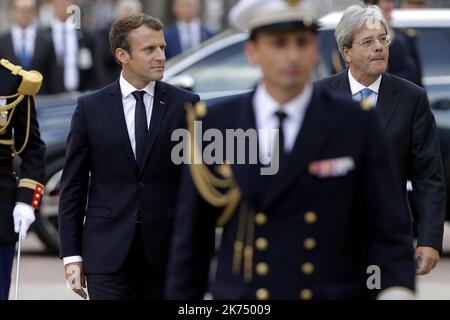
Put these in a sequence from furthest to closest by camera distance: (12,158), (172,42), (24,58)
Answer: (24,58) < (172,42) < (12,158)

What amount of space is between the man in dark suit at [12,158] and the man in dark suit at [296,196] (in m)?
2.70

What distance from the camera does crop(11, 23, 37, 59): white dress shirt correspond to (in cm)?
1538

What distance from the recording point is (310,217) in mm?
4211

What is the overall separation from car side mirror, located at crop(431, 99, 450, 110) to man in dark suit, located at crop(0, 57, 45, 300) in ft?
15.9

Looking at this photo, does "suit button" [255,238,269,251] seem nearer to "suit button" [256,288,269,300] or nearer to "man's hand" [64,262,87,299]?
"suit button" [256,288,269,300]

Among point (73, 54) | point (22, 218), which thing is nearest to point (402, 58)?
point (22, 218)

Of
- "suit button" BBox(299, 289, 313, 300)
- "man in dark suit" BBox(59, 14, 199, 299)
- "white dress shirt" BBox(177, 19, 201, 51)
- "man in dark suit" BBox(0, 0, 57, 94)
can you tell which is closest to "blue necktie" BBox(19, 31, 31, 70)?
"man in dark suit" BBox(0, 0, 57, 94)

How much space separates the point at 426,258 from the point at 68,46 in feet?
33.2

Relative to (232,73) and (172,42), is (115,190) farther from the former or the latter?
(172,42)

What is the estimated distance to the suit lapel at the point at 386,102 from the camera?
259 inches

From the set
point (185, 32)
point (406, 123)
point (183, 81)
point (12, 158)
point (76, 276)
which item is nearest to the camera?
point (76, 276)
